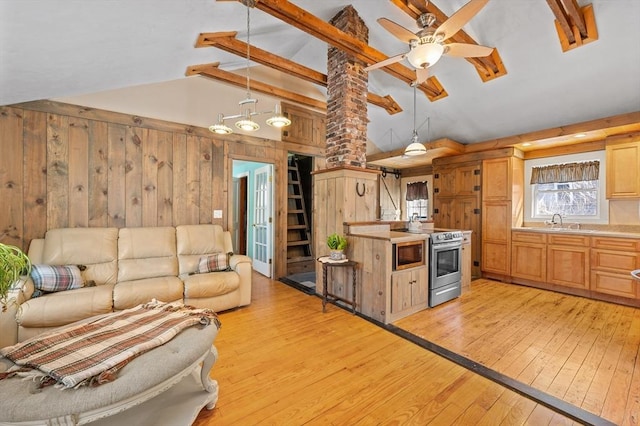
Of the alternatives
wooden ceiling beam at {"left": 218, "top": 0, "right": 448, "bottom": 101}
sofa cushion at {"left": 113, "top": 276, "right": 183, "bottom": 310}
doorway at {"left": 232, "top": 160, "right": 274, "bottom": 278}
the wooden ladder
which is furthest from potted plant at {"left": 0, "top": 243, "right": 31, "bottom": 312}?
the wooden ladder

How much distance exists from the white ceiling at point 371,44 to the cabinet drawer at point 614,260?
1.93 metres

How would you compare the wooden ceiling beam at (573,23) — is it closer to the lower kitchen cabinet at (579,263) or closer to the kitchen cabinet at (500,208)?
the kitchen cabinet at (500,208)

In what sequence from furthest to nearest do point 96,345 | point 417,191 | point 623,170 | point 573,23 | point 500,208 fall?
1. point 417,191
2. point 500,208
3. point 623,170
4. point 573,23
5. point 96,345

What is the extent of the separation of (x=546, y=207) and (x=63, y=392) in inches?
254

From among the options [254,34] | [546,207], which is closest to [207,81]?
[254,34]

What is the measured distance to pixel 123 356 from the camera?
4.37 ft

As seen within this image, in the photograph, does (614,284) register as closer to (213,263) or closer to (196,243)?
(213,263)

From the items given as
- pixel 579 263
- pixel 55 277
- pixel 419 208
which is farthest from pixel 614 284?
pixel 55 277

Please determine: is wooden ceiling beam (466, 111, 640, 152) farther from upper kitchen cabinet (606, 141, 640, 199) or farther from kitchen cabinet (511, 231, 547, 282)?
kitchen cabinet (511, 231, 547, 282)

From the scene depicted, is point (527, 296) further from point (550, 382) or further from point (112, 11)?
point (112, 11)

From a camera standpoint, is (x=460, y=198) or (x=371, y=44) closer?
(x=371, y=44)

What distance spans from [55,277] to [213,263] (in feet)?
4.78

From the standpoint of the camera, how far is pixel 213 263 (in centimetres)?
338

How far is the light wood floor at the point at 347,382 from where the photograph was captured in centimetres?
161
